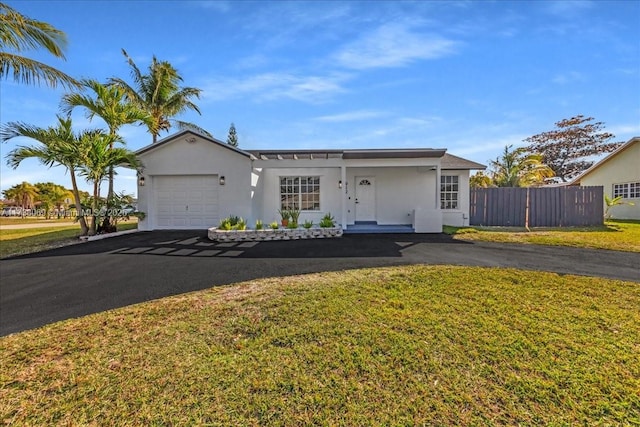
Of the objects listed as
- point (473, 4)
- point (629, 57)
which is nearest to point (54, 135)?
point (473, 4)

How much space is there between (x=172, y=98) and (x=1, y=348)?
1935 centimetres

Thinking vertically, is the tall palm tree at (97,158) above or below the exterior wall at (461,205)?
above

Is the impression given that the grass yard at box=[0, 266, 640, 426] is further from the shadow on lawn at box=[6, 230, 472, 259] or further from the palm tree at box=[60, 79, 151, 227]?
the palm tree at box=[60, 79, 151, 227]

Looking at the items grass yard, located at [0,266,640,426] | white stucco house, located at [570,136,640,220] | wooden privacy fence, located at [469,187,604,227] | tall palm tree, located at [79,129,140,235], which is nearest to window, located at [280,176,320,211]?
tall palm tree, located at [79,129,140,235]

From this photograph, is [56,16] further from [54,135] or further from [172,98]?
[172,98]

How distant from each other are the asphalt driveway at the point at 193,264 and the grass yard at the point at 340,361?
87cm

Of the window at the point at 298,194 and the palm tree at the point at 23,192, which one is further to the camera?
the palm tree at the point at 23,192

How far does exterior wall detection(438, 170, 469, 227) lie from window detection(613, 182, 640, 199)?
11469 millimetres

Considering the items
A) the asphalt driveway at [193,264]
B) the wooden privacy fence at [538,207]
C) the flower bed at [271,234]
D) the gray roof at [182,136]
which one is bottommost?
the asphalt driveway at [193,264]

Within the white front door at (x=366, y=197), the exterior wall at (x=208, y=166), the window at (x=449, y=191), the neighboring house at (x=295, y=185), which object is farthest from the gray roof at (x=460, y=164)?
the exterior wall at (x=208, y=166)

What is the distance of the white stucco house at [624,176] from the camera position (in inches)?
668

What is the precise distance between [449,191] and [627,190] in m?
12.6

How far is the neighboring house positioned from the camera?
12227 mm

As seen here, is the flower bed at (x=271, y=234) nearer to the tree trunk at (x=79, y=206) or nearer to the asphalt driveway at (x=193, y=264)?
the asphalt driveway at (x=193, y=264)
